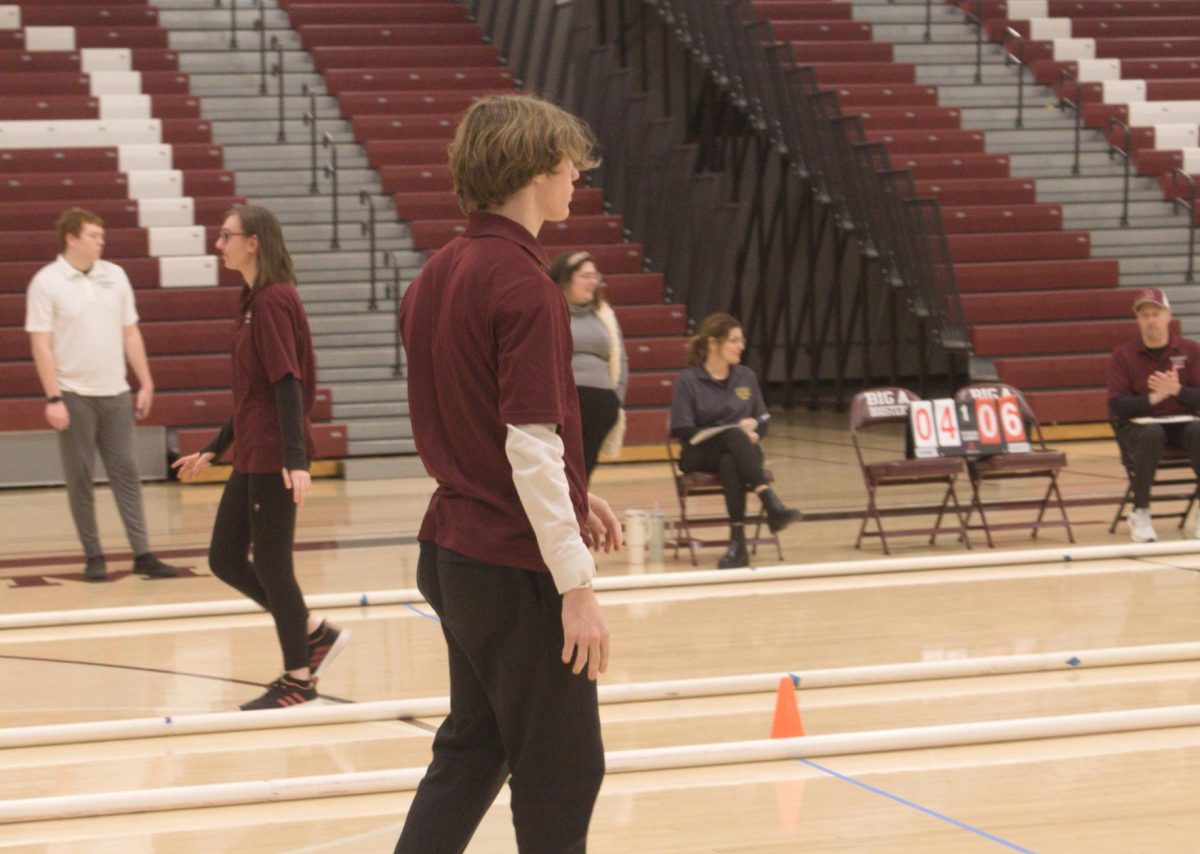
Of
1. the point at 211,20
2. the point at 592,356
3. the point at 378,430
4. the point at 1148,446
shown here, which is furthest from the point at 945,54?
the point at 592,356

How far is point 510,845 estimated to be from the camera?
3684 millimetres

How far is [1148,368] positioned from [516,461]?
6798 millimetres

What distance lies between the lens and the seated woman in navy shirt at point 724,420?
8117 millimetres

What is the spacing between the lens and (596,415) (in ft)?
24.8

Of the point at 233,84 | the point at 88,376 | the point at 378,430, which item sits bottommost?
the point at 378,430

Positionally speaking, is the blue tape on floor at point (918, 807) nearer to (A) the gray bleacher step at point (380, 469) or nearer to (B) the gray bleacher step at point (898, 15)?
(A) the gray bleacher step at point (380, 469)

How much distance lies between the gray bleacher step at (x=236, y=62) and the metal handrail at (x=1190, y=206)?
885 cm

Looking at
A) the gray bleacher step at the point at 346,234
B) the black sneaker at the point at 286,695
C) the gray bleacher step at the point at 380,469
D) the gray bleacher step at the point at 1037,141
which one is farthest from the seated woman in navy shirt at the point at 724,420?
the gray bleacher step at the point at 1037,141

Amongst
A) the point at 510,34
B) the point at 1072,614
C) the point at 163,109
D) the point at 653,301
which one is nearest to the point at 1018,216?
the point at 653,301

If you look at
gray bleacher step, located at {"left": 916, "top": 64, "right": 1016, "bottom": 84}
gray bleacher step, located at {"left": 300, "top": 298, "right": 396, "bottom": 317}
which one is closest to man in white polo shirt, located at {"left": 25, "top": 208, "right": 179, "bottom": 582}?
gray bleacher step, located at {"left": 300, "top": 298, "right": 396, "bottom": 317}

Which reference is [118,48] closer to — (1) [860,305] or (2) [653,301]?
(2) [653,301]

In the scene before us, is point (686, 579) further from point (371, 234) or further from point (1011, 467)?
point (371, 234)

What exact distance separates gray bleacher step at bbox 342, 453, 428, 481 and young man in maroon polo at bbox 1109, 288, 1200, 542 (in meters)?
5.31

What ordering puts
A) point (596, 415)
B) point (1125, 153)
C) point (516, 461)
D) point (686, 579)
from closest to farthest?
1. point (516, 461)
2. point (686, 579)
3. point (596, 415)
4. point (1125, 153)
